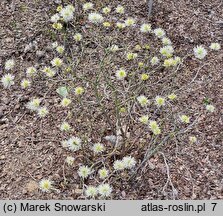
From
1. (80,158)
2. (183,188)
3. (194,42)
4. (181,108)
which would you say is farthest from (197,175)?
(194,42)

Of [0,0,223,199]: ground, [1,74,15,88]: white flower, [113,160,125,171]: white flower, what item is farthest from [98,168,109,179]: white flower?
[1,74,15,88]: white flower

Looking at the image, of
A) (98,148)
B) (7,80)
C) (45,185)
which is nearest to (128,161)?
(98,148)

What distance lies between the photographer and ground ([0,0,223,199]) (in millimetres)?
2482

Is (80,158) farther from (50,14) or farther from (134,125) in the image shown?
(50,14)

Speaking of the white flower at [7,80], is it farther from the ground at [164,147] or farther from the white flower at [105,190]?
the white flower at [105,190]

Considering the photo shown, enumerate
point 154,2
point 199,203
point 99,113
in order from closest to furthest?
1. point 199,203
2. point 99,113
3. point 154,2

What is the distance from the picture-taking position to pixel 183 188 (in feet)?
8.14

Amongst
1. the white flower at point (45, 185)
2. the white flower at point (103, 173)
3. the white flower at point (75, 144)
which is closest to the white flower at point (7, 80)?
the white flower at point (75, 144)

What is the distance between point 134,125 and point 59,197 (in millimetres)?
645

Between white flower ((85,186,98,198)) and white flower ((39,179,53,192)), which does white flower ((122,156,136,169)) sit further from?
white flower ((39,179,53,192))

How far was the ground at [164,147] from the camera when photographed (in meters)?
2.48

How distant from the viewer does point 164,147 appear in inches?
103

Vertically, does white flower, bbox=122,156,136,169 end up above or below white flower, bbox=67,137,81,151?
below

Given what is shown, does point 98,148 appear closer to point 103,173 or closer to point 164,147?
point 103,173
